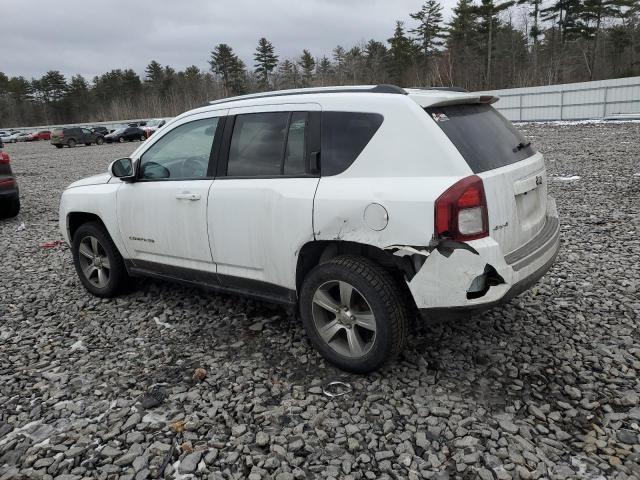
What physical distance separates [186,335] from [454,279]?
2364 millimetres

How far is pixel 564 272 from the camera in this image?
198 inches

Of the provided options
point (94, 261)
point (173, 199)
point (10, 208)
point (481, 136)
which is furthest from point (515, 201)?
point (10, 208)

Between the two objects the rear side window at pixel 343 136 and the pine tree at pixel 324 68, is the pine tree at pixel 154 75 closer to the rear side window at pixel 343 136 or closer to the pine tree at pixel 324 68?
the pine tree at pixel 324 68

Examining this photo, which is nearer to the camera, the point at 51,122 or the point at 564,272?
the point at 564,272

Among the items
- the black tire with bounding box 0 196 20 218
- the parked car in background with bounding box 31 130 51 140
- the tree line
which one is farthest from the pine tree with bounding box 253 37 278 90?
the black tire with bounding box 0 196 20 218

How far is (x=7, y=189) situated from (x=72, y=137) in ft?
107

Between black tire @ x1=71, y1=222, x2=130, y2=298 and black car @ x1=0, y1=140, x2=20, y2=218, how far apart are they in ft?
16.6

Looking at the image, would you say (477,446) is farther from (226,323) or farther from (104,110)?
(104,110)

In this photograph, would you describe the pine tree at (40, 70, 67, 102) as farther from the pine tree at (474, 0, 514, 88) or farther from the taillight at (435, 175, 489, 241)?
the taillight at (435, 175, 489, 241)

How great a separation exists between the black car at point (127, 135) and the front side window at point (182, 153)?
125ft

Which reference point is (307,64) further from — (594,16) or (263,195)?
(263,195)

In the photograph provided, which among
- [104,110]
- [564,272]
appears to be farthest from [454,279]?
[104,110]

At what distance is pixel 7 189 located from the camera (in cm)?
931

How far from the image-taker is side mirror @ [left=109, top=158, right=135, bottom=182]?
14.5 ft
